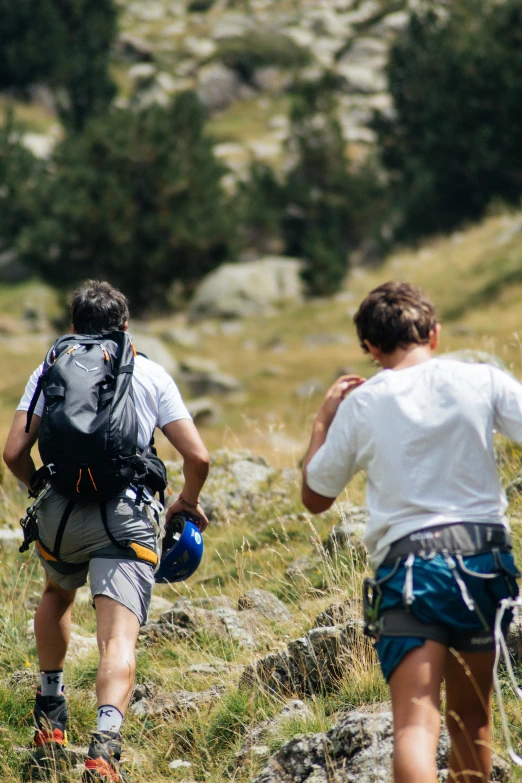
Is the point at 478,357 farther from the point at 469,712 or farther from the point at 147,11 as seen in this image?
the point at 147,11

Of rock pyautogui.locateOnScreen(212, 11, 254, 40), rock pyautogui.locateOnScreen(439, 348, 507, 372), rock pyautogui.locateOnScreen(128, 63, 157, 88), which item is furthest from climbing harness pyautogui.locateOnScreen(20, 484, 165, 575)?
rock pyautogui.locateOnScreen(212, 11, 254, 40)

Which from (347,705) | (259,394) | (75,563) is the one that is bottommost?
(259,394)

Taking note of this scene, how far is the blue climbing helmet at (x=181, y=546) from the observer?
3.65m

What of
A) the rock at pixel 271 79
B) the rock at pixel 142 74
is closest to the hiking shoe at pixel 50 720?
the rock at pixel 271 79

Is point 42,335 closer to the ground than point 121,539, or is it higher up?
closer to the ground

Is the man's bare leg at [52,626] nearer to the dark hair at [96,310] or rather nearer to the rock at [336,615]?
the dark hair at [96,310]

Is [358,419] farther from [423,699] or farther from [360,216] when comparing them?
[360,216]

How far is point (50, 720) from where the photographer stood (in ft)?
11.7

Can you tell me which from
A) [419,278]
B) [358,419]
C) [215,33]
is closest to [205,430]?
[419,278]

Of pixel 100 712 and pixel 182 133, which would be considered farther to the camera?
pixel 182 133

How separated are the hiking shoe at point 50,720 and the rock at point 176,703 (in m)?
0.39

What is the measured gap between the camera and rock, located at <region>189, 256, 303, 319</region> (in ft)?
86.2

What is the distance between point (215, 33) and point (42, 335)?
178 feet

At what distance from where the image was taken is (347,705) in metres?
3.49
